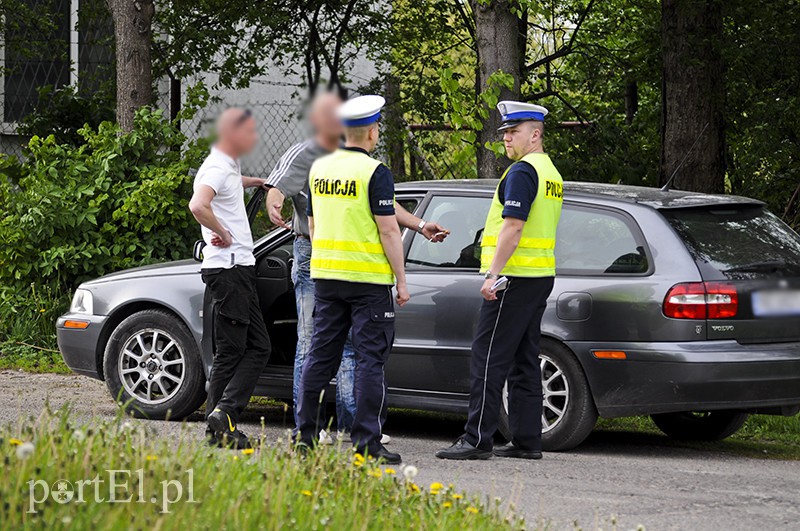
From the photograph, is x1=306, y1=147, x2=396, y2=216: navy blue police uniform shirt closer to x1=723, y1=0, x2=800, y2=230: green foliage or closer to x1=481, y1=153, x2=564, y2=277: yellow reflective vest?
x1=481, y1=153, x2=564, y2=277: yellow reflective vest

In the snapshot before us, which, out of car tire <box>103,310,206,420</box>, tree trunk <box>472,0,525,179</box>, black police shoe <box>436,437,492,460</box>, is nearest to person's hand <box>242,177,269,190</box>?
car tire <box>103,310,206,420</box>

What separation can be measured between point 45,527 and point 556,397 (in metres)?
4.20

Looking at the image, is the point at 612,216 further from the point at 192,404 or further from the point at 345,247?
the point at 192,404

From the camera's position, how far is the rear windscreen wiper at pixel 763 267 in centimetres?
716

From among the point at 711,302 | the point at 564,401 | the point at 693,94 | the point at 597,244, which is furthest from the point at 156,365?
the point at 693,94

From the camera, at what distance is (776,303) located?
23.4ft

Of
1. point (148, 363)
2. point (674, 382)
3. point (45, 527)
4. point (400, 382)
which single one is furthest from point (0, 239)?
point (45, 527)

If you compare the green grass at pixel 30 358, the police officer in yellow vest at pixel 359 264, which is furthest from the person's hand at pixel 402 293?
the green grass at pixel 30 358

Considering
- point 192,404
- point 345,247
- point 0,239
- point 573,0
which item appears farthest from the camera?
point 573,0

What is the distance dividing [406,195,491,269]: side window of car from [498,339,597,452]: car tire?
0.73 m

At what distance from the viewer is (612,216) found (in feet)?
24.5

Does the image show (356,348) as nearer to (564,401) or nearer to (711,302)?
(564,401)

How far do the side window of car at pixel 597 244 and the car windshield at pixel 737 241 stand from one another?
26 centimetres

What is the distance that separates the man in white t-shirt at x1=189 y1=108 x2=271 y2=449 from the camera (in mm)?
6875
